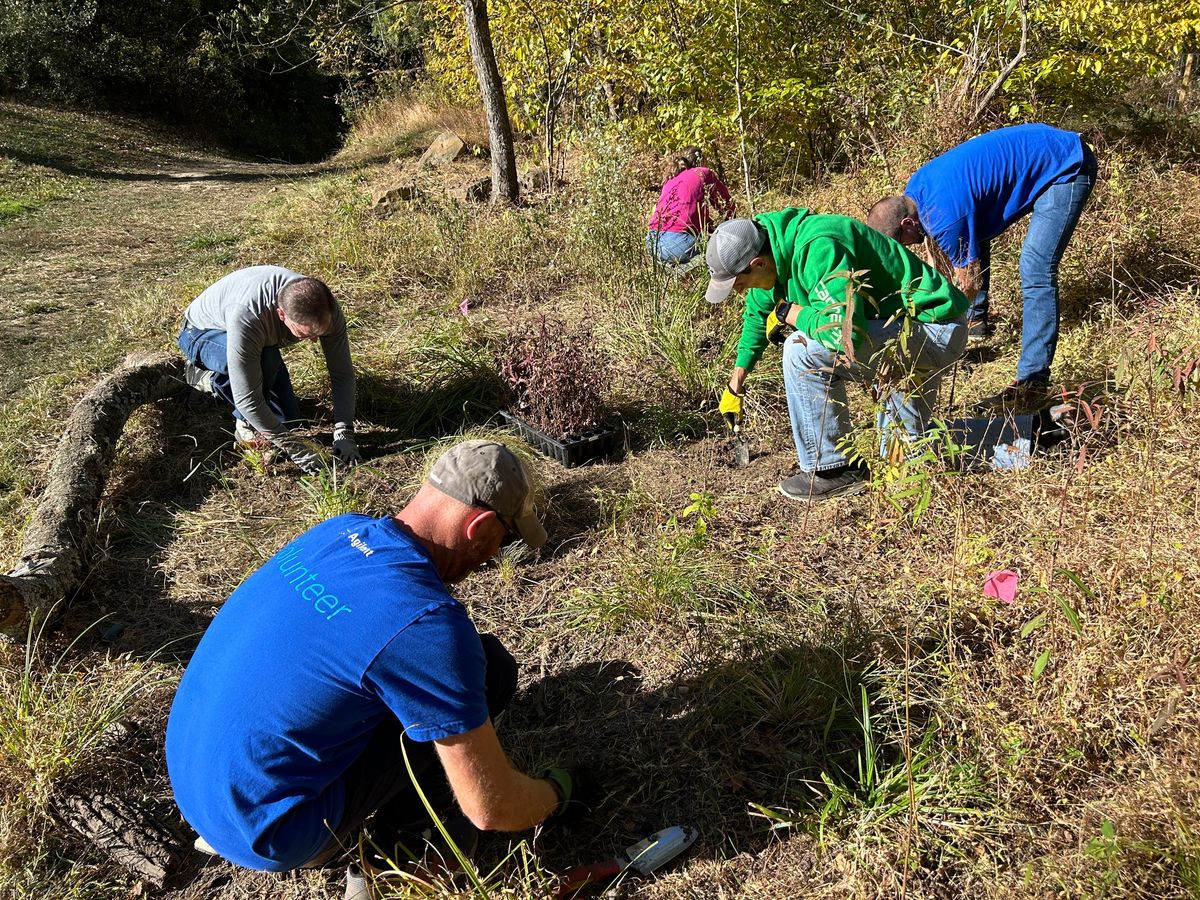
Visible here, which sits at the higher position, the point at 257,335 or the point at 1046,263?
the point at 257,335

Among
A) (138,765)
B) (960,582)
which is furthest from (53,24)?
(960,582)

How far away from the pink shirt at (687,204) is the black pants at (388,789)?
383 cm

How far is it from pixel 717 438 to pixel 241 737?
2.85 m

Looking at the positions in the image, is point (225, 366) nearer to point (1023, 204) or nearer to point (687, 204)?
point (687, 204)

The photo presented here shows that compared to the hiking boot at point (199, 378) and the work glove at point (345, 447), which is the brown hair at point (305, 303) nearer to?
the work glove at point (345, 447)

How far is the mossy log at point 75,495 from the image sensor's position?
9.96ft

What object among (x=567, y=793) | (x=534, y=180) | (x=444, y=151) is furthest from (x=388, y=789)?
(x=444, y=151)

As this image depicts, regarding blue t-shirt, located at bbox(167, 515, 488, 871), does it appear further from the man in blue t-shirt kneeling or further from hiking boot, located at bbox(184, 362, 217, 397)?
hiking boot, located at bbox(184, 362, 217, 397)

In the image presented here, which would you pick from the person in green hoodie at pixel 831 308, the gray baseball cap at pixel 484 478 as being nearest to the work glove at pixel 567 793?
the gray baseball cap at pixel 484 478

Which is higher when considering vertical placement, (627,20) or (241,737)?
(627,20)

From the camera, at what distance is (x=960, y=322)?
338cm

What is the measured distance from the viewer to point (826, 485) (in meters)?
3.59

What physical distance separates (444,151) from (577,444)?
8.68 m

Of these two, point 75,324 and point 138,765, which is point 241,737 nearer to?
point 138,765
